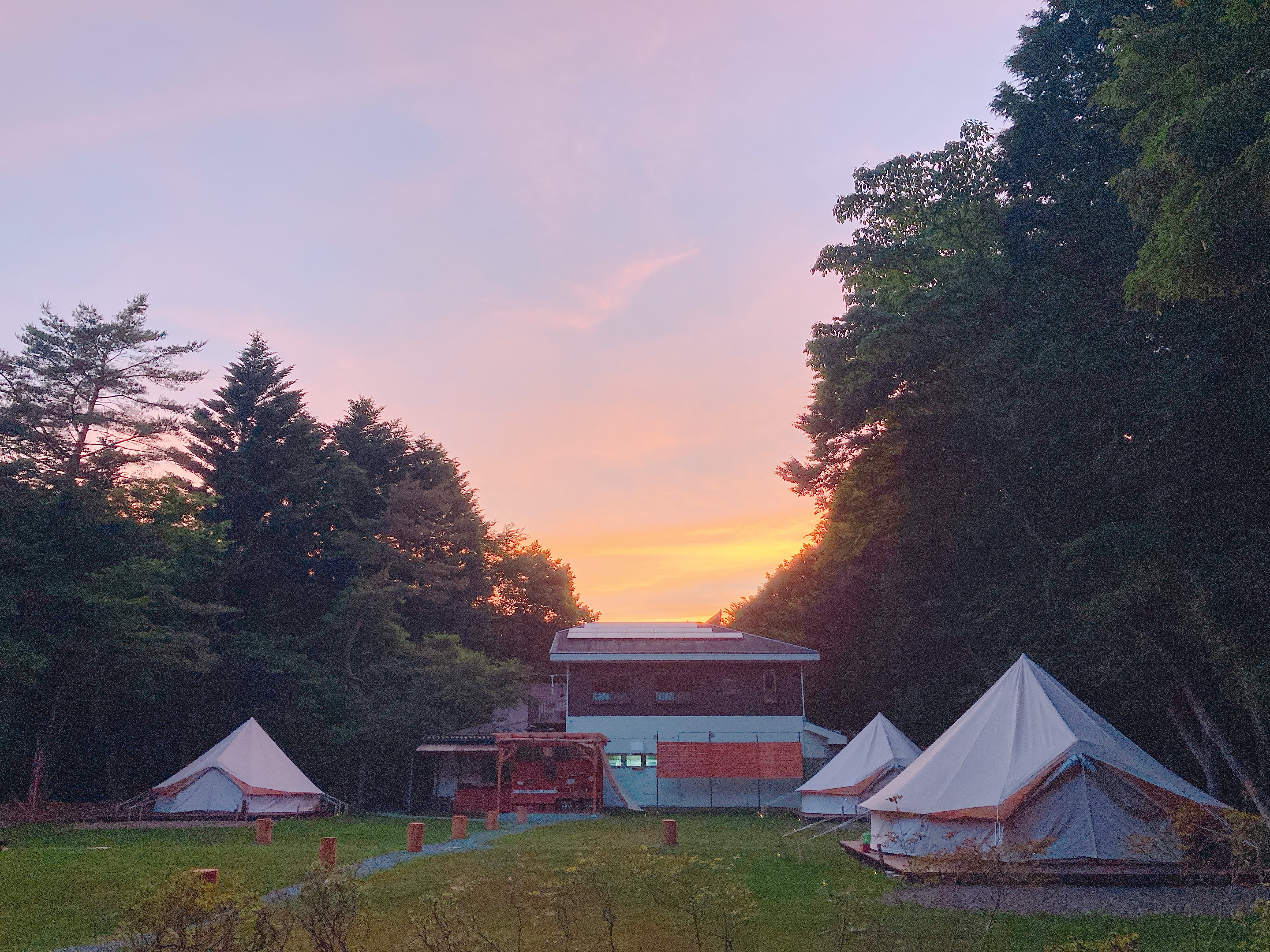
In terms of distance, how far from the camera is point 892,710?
34.4 meters

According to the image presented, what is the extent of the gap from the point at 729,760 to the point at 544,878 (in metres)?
18.8

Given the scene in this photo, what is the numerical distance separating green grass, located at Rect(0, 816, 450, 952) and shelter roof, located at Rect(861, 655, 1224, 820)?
9.47 meters

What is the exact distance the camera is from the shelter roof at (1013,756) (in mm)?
13297

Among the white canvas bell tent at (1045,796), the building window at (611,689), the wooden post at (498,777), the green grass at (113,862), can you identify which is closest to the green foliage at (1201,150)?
the white canvas bell tent at (1045,796)

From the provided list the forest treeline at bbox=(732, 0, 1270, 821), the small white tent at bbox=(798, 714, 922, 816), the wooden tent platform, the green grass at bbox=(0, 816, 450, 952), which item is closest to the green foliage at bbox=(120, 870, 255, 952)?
the green grass at bbox=(0, 816, 450, 952)

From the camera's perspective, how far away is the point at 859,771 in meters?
24.5

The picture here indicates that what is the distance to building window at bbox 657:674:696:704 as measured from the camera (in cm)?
3134

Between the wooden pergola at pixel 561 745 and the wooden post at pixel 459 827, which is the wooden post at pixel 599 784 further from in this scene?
the wooden post at pixel 459 827

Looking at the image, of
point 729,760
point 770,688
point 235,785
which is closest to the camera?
point 235,785

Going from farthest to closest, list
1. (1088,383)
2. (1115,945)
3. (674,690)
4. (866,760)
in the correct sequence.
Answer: (674,690), (866,760), (1088,383), (1115,945)

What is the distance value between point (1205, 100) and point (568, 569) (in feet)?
154

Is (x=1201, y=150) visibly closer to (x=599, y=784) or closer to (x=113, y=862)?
(x=113, y=862)

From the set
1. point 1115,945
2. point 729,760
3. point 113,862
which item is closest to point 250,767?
point 113,862

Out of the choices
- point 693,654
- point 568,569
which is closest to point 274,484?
point 693,654
